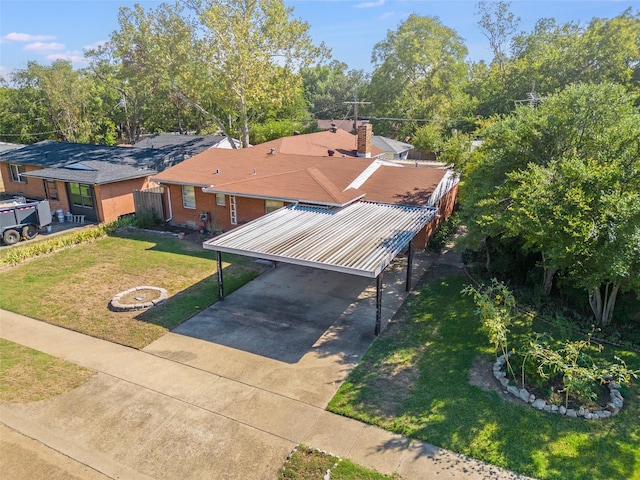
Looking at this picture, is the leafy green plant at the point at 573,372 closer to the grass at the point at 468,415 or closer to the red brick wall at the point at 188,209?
the grass at the point at 468,415

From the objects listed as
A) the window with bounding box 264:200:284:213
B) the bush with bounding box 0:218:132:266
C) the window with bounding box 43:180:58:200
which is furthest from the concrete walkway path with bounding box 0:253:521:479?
the window with bounding box 43:180:58:200

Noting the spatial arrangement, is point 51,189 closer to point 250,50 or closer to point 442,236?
point 250,50

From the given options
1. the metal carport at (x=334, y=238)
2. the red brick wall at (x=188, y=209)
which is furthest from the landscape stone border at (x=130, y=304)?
the red brick wall at (x=188, y=209)

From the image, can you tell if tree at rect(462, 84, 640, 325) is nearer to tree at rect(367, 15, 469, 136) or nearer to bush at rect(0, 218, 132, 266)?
bush at rect(0, 218, 132, 266)

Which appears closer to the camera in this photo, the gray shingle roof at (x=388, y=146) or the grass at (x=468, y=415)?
the grass at (x=468, y=415)

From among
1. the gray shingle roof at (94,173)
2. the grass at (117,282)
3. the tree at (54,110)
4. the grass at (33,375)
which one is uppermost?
the tree at (54,110)

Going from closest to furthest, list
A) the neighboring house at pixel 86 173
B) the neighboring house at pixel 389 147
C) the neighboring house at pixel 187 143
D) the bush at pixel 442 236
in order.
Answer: the bush at pixel 442 236 < the neighboring house at pixel 86 173 < the neighboring house at pixel 187 143 < the neighboring house at pixel 389 147

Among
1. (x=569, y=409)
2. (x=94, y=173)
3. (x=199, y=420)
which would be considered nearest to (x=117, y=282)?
(x=199, y=420)

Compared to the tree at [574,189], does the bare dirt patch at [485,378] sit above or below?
below
